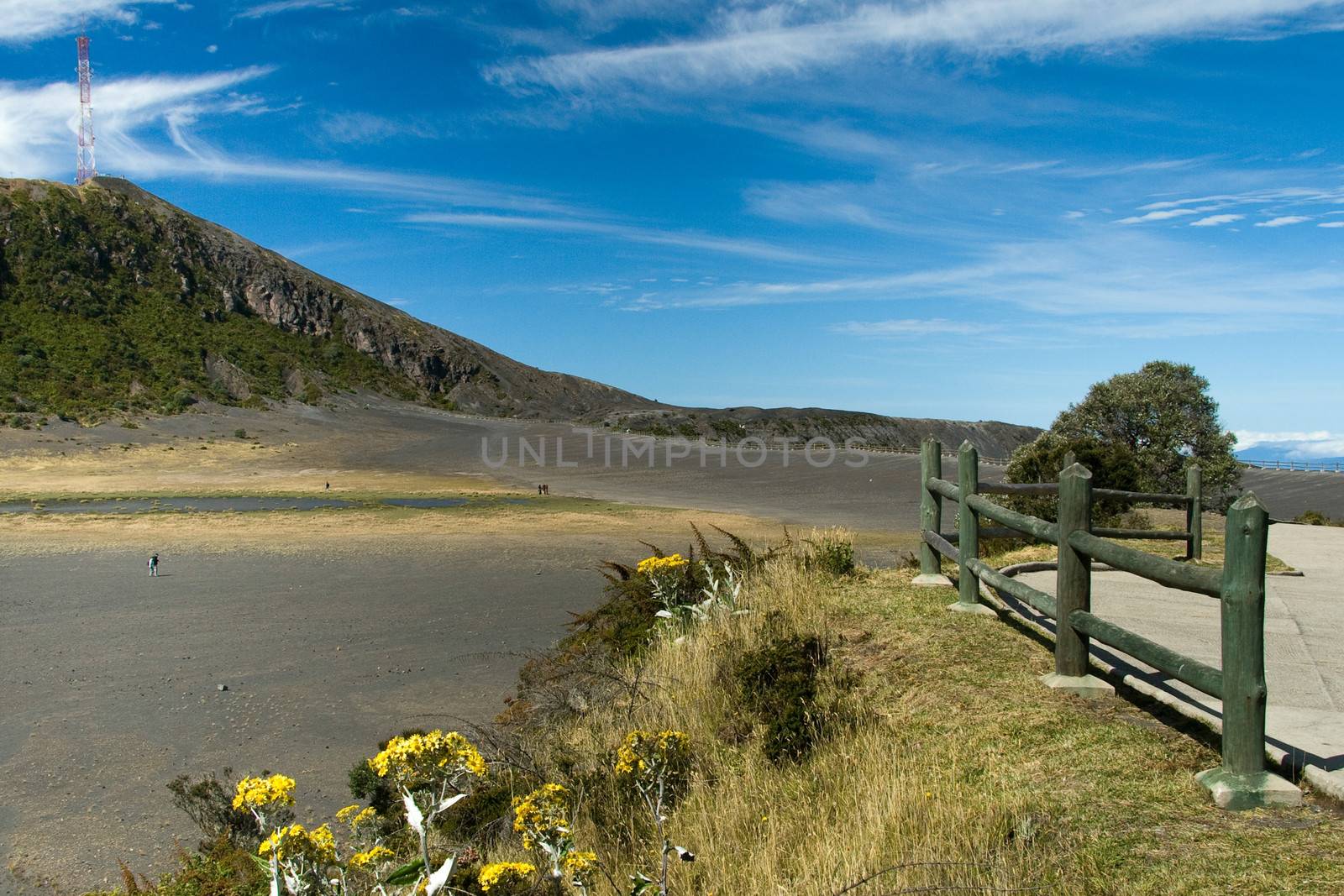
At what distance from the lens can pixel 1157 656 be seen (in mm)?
4559

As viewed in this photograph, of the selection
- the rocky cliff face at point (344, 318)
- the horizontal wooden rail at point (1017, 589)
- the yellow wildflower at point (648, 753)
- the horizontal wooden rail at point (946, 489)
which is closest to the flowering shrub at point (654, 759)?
the yellow wildflower at point (648, 753)

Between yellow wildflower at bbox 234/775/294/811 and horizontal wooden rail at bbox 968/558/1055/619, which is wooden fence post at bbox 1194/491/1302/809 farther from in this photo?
yellow wildflower at bbox 234/775/294/811

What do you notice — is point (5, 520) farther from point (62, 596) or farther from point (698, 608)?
point (698, 608)

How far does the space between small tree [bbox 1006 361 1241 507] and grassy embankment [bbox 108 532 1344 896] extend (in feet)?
75.4

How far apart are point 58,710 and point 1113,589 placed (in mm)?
10684

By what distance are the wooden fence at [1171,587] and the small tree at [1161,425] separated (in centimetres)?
2204

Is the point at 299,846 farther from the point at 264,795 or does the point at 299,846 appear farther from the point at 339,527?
the point at 339,527

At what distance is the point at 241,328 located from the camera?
93375 millimetres

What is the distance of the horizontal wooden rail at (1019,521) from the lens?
6.00m

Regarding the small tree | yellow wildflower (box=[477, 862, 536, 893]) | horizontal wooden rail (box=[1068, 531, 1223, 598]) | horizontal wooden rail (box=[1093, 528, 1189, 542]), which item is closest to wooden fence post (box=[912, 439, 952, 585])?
horizontal wooden rail (box=[1093, 528, 1189, 542])

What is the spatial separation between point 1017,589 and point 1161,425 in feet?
88.3

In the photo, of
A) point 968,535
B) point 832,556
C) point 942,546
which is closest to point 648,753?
point 968,535

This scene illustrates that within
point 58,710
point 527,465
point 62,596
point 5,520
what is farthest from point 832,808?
point 527,465

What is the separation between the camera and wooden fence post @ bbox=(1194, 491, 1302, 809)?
3.93 m
